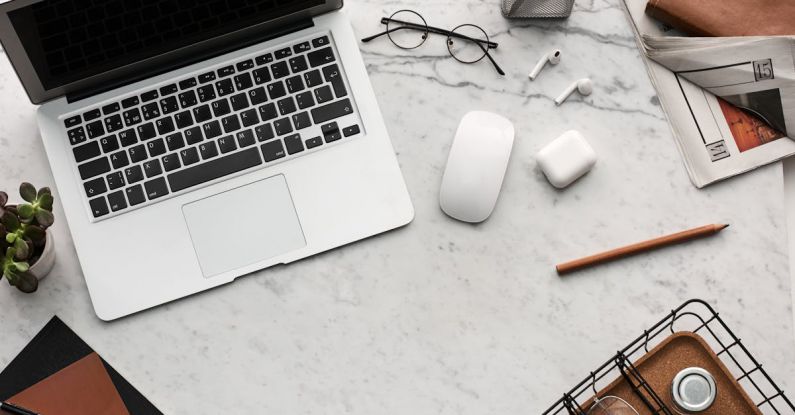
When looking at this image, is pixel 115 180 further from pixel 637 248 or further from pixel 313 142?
pixel 637 248

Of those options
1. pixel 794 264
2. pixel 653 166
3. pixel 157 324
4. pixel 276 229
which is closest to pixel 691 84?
pixel 653 166

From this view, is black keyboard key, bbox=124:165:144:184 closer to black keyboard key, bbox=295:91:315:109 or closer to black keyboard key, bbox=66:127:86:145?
black keyboard key, bbox=66:127:86:145

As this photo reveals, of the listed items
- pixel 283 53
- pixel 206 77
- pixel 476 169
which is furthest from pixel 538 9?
pixel 206 77

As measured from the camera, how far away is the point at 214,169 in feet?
3.21

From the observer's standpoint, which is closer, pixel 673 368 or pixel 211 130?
pixel 673 368

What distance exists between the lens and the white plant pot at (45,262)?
952 mm

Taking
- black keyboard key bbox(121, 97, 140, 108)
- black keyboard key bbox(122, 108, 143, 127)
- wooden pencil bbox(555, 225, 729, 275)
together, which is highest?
black keyboard key bbox(121, 97, 140, 108)

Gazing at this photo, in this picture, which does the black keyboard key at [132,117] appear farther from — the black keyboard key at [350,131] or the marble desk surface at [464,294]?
the black keyboard key at [350,131]

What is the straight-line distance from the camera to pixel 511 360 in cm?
98

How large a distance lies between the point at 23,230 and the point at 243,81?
321 millimetres

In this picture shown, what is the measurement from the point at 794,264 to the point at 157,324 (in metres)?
0.84

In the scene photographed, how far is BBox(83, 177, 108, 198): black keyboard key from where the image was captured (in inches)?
38.4

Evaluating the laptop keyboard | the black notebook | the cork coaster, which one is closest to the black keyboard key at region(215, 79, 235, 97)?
the laptop keyboard

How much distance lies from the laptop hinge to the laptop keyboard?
0.02 m
